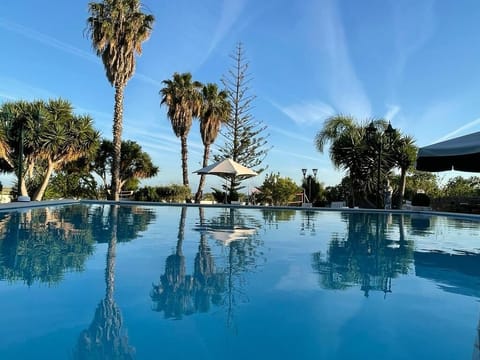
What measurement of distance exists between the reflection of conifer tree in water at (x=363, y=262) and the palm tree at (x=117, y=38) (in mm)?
15493

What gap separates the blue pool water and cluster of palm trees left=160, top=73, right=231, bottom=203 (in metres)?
16.6

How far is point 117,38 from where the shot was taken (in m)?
19.4

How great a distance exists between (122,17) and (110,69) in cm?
272

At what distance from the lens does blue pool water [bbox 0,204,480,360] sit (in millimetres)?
2396

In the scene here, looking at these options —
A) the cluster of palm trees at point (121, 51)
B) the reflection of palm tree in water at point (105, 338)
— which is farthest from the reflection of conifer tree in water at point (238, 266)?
the cluster of palm trees at point (121, 51)

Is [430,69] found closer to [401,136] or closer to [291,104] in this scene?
[401,136]

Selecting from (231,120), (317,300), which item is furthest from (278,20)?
(317,300)

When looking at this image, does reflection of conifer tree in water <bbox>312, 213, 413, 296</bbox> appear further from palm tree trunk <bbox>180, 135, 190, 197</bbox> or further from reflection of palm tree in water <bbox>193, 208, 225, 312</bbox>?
palm tree trunk <bbox>180, 135, 190, 197</bbox>

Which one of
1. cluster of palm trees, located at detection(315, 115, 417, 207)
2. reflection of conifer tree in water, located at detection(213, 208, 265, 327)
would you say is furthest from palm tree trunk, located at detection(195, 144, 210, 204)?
reflection of conifer tree in water, located at detection(213, 208, 265, 327)

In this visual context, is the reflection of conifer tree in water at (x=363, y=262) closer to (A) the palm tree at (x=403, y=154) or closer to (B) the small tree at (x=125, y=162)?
(A) the palm tree at (x=403, y=154)

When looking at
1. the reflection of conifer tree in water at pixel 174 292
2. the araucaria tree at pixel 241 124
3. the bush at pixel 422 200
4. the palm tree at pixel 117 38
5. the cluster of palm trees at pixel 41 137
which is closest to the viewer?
the reflection of conifer tree in water at pixel 174 292

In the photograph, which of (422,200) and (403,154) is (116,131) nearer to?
(403,154)

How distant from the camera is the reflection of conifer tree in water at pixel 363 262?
163 inches

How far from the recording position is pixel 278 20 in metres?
15.9
